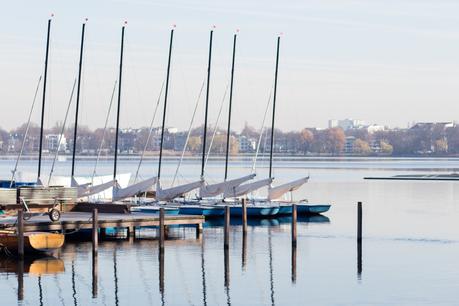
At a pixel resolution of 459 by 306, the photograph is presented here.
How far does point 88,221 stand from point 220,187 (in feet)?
64.7

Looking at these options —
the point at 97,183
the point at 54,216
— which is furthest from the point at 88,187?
the point at 54,216

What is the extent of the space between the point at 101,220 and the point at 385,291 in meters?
14.6

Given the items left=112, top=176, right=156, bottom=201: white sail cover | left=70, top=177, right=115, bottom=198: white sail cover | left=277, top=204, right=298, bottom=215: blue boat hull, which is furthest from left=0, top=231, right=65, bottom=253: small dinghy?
left=277, top=204, right=298, bottom=215: blue boat hull

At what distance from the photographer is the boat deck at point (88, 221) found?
45.8 m

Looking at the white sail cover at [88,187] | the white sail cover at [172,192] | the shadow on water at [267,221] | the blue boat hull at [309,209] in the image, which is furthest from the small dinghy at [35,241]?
the blue boat hull at [309,209]

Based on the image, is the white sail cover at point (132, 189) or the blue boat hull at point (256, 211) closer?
the blue boat hull at point (256, 211)

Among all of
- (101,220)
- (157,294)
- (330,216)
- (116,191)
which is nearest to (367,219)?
(330,216)

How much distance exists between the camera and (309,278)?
1576 inches

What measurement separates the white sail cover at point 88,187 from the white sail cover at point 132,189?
0.61 m

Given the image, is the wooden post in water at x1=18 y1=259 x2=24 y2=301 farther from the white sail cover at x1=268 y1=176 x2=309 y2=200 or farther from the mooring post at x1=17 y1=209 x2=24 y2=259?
the white sail cover at x1=268 y1=176 x2=309 y2=200

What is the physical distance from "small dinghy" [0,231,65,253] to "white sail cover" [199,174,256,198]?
23.0 metres

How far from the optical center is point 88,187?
66812 millimetres

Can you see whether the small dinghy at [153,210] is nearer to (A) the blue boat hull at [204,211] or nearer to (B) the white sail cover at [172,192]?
(A) the blue boat hull at [204,211]

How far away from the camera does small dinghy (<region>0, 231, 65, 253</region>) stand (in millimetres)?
42750
